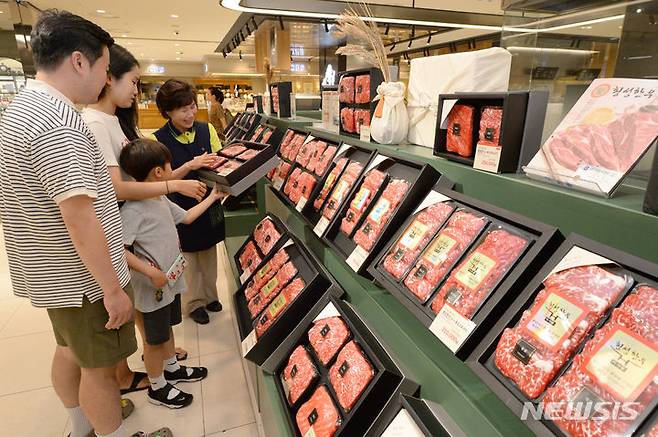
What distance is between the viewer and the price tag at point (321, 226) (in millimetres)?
1563

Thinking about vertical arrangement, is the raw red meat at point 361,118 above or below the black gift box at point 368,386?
above

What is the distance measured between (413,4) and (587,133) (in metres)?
6.22

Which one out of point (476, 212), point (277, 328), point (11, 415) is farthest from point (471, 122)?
point (11, 415)

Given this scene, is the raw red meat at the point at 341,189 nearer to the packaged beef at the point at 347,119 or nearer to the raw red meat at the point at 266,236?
the packaged beef at the point at 347,119

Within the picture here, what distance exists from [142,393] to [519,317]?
2.27m

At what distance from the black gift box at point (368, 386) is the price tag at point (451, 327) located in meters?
0.23

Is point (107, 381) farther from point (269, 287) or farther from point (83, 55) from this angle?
point (83, 55)

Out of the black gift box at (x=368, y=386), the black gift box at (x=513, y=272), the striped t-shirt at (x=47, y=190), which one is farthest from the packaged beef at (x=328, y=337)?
the striped t-shirt at (x=47, y=190)

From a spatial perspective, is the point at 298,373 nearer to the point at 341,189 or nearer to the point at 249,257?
the point at 341,189

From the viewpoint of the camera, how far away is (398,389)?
1.00 m

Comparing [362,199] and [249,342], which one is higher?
[362,199]

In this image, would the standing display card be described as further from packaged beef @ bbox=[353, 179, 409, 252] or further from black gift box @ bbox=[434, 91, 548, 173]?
packaged beef @ bbox=[353, 179, 409, 252]

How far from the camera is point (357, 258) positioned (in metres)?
1.28

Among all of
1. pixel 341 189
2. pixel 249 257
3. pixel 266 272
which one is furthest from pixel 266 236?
pixel 341 189
